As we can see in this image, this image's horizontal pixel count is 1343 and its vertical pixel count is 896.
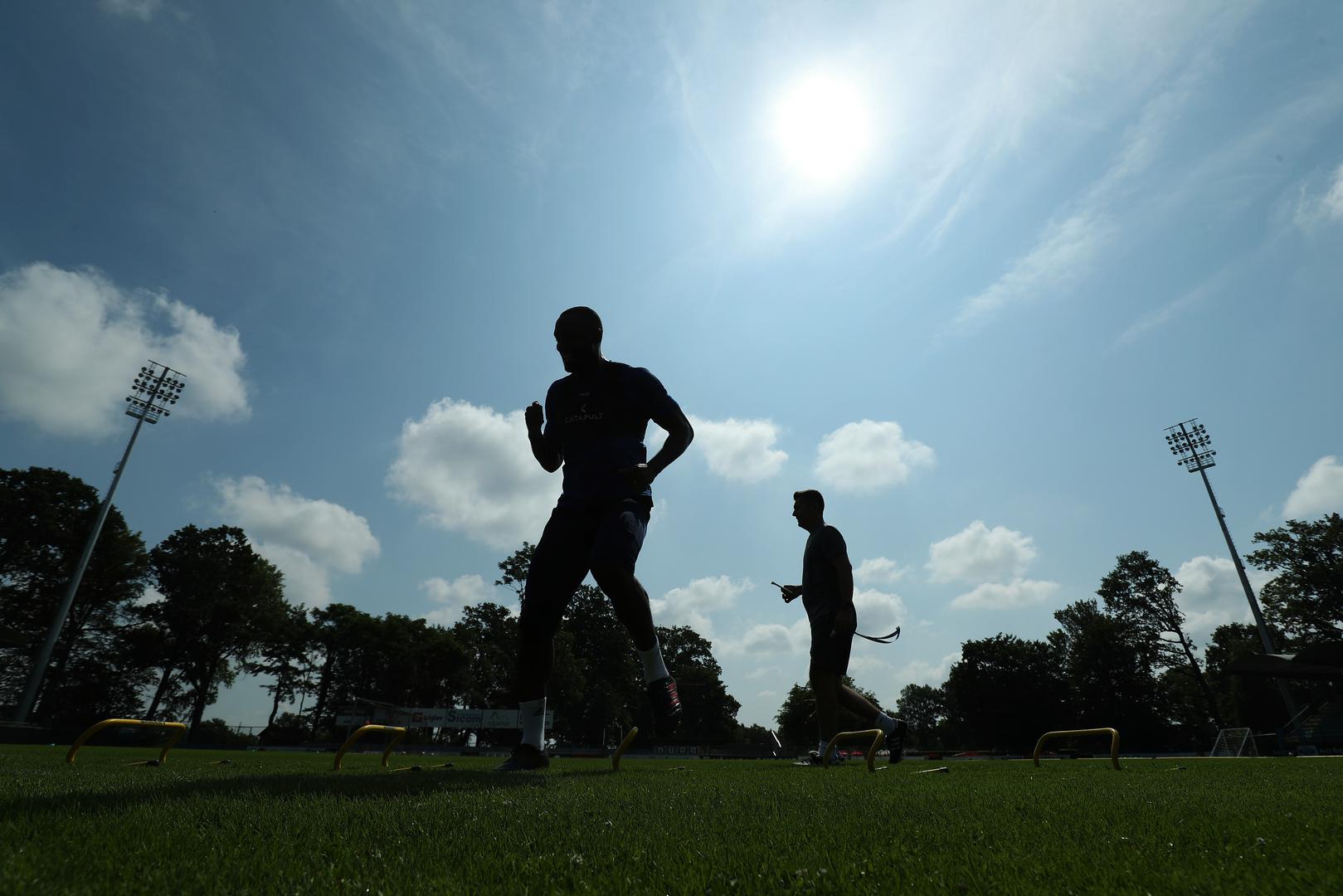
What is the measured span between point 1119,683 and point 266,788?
244 ft

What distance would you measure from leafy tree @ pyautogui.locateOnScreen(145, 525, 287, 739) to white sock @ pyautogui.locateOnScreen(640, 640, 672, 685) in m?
57.3

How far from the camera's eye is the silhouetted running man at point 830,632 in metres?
7.82

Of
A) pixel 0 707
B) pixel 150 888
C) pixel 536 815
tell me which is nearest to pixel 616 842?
pixel 536 815

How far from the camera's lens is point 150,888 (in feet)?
4.27

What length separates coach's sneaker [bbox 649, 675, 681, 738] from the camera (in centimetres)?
411

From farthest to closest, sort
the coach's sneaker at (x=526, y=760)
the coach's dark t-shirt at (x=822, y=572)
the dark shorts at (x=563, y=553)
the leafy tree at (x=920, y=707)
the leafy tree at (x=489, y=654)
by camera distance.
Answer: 1. the leafy tree at (x=920, y=707)
2. the leafy tree at (x=489, y=654)
3. the coach's dark t-shirt at (x=822, y=572)
4. the dark shorts at (x=563, y=553)
5. the coach's sneaker at (x=526, y=760)

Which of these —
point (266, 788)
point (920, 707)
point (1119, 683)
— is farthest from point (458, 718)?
point (920, 707)

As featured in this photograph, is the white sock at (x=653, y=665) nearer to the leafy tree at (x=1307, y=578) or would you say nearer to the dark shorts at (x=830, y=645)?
the dark shorts at (x=830, y=645)

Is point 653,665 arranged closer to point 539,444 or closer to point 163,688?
point 539,444

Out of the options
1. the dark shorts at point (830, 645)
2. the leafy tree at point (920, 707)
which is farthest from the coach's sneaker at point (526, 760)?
the leafy tree at point (920, 707)

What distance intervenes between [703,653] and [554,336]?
276 feet

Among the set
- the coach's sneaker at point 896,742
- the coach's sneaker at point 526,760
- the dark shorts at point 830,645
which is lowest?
the coach's sneaker at point 526,760

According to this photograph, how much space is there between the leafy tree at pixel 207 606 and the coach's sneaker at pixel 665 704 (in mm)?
57522

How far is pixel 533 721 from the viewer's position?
4742 millimetres
